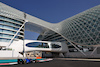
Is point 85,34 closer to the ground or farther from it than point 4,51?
farther from it

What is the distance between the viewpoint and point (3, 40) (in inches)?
1531

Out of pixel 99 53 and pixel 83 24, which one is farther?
pixel 83 24

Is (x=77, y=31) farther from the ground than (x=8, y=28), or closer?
closer

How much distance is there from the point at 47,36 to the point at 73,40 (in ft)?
82.1

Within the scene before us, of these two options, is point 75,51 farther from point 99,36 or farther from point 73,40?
point 99,36

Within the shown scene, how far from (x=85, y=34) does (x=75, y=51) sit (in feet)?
39.6

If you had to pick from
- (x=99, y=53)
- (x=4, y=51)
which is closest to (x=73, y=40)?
(x=99, y=53)

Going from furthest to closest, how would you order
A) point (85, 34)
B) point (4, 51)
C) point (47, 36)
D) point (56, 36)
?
point (47, 36) → point (56, 36) → point (85, 34) → point (4, 51)

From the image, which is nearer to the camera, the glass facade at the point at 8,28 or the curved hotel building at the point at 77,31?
the glass facade at the point at 8,28

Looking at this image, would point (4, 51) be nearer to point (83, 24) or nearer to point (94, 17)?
point (83, 24)

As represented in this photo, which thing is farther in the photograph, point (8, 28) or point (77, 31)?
point (77, 31)

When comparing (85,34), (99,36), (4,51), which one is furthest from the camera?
(85,34)

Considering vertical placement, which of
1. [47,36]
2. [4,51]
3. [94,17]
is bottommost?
[4,51]

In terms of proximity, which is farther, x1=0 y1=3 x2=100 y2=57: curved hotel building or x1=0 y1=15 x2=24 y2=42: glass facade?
x1=0 y1=3 x2=100 y2=57: curved hotel building
